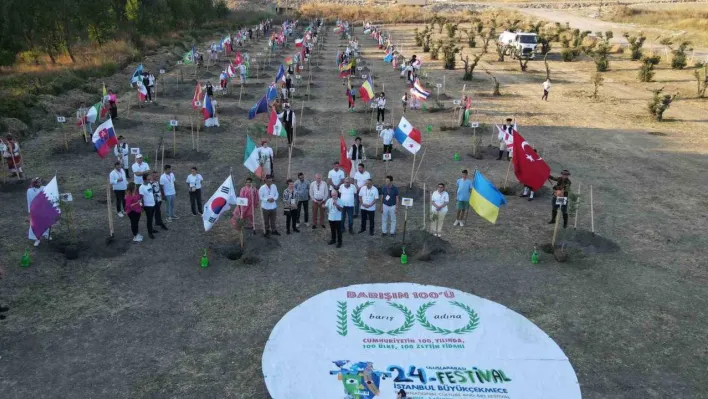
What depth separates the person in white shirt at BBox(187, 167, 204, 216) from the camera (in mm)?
14328

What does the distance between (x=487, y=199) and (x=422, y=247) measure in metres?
1.89

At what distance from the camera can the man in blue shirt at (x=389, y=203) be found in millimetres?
13211

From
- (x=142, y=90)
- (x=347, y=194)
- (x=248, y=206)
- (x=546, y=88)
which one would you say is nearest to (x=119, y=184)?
(x=248, y=206)

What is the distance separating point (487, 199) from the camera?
1280cm

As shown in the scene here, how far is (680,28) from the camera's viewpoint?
6044 cm

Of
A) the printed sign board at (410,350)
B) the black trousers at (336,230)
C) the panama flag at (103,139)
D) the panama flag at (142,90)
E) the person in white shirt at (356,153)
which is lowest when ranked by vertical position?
the printed sign board at (410,350)

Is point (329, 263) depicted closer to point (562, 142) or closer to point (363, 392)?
point (363, 392)

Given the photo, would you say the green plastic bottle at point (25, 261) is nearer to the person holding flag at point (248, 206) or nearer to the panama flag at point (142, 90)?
the person holding flag at point (248, 206)

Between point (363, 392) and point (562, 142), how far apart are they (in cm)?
1756

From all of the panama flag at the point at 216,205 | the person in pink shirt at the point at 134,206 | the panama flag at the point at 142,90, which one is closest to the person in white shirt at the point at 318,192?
the panama flag at the point at 216,205

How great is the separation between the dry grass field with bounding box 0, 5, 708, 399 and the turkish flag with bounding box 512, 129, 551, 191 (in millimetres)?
1414

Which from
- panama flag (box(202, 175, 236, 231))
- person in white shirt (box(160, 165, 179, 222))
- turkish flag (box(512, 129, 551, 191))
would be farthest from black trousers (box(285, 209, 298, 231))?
turkish flag (box(512, 129, 551, 191))

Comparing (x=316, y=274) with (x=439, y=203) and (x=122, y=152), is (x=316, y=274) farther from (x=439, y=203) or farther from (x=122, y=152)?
(x=122, y=152)

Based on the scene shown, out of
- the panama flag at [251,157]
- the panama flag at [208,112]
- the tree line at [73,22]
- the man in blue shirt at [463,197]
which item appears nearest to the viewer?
the man in blue shirt at [463,197]
